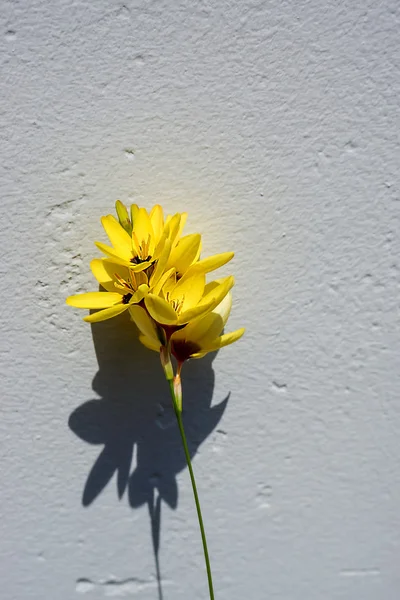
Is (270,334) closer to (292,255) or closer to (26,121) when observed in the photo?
(292,255)

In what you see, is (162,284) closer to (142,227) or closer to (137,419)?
(142,227)

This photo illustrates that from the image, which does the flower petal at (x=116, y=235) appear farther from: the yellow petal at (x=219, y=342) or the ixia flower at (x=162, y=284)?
the yellow petal at (x=219, y=342)

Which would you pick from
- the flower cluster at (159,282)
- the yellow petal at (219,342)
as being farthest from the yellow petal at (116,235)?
the yellow petal at (219,342)

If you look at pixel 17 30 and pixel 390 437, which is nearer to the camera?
pixel 17 30

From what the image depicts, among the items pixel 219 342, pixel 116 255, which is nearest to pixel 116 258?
pixel 116 255

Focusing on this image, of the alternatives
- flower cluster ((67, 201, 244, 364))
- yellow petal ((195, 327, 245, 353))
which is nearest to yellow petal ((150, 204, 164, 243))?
flower cluster ((67, 201, 244, 364))

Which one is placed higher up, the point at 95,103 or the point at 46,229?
the point at 95,103

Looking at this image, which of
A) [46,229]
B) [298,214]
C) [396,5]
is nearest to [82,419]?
[46,229]
